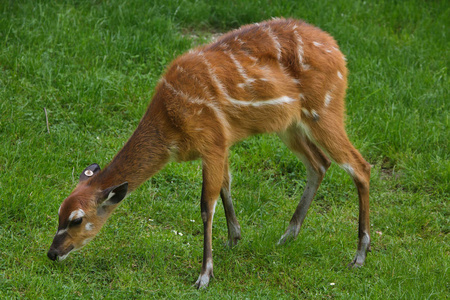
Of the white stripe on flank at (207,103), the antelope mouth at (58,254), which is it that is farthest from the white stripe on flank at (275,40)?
the antelope mouth at (58,254)

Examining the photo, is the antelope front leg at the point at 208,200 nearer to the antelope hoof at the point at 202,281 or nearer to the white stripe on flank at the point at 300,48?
the antelope hoof at the point at 202,281

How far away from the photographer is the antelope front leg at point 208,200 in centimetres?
559

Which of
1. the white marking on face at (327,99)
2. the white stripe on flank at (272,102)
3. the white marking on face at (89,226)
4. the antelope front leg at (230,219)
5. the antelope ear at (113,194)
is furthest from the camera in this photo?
the antelope front leg at (230,219)

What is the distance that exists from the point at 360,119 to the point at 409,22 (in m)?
2.61

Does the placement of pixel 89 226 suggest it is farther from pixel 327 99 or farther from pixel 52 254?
pixel 327 99

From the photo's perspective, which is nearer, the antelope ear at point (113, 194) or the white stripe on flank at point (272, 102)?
the antelope ear at point (113, 194)

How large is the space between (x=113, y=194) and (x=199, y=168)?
192 centimetres

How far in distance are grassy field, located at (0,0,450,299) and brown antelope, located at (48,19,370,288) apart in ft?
0.96

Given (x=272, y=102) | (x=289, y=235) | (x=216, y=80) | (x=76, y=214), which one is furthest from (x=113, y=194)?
(x=289, y=235)

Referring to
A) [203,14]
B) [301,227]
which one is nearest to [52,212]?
[301,227]

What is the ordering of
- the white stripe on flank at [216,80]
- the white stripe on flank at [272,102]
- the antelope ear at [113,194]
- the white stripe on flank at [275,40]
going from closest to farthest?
the antelope ear at [113,194]
the white stripe on flank at [216,80]
the white stripe on flank at [272,102]
the white stripe on flank at [275,40]

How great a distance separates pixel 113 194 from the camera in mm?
5434

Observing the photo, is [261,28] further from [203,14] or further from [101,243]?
[203,14]

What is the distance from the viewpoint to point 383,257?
19.8 ft
